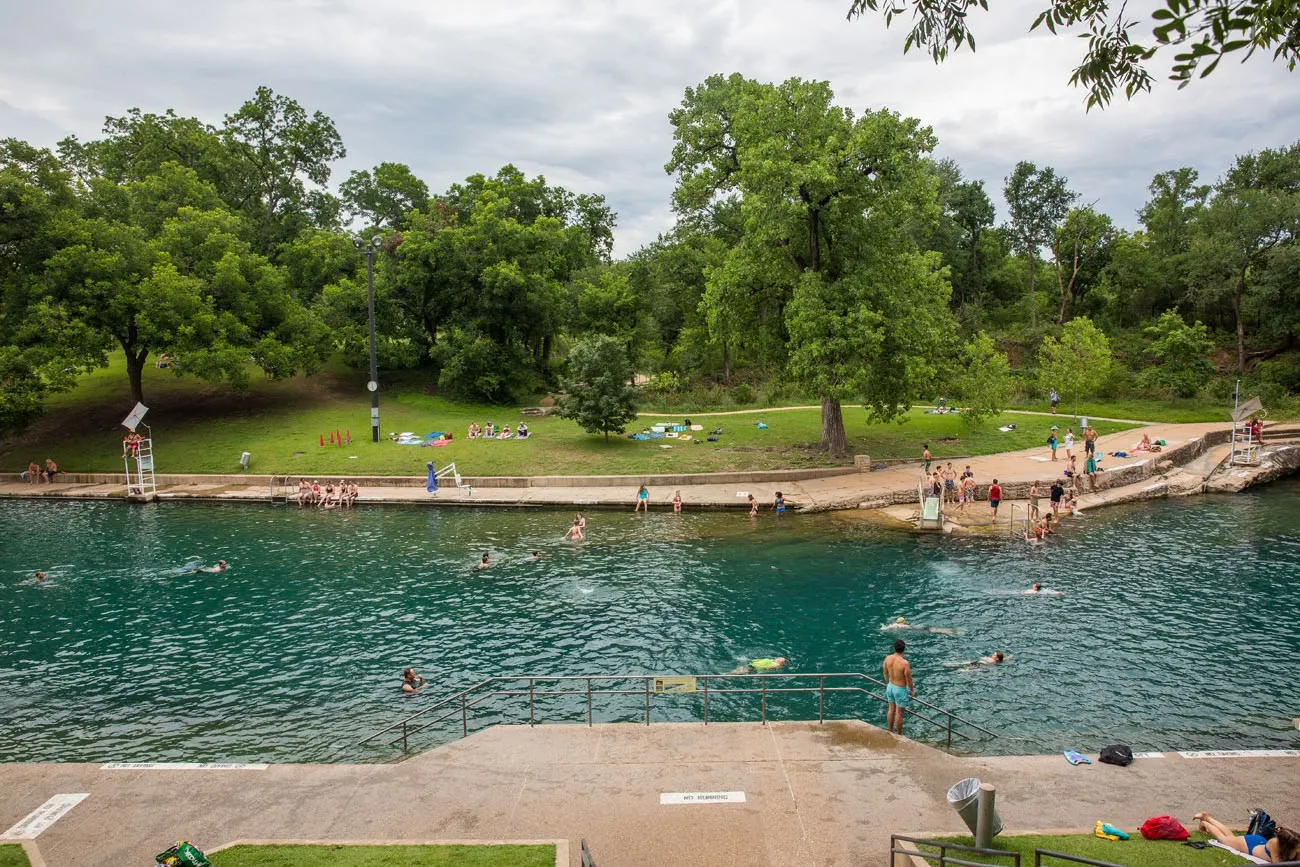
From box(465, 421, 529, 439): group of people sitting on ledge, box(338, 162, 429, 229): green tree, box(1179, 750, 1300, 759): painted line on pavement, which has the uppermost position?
box(338, 162, 429, 229): green tree

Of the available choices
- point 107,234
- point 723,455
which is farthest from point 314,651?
point 107,234

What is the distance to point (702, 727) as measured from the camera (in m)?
13.9

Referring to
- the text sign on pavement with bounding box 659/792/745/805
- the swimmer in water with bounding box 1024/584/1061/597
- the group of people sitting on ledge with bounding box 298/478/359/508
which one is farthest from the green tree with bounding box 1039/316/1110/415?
the text sign on pavement with bounding box 659/792/745/805

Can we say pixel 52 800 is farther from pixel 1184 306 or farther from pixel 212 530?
pixel 1184 306

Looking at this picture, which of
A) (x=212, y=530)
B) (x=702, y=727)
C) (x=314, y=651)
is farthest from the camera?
(x=212, y=530)

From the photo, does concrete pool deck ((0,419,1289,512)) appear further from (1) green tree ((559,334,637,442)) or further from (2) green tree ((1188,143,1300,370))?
(2) green tree ((1188,143,1300,370))

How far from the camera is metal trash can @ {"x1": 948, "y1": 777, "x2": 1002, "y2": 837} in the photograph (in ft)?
30.1

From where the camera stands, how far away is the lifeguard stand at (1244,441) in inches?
1513

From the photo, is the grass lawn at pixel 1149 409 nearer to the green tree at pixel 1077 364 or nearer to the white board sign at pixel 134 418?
the green tree at pixel 1077 364

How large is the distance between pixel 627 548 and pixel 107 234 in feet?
126

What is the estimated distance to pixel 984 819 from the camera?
9.11m

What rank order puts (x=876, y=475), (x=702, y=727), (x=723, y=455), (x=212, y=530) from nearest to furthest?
(x=702, y=727) < (x=212, y=530) < (x=876, y=475) < (x=723, y=455)

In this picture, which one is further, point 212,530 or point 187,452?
point 187,452

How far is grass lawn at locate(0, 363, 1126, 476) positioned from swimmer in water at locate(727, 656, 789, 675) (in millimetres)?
21290
